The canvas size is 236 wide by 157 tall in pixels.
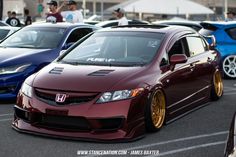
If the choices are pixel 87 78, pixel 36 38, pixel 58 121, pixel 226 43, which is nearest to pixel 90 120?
pixel 58 121

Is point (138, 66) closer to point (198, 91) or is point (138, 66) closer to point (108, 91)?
point (108, 91)

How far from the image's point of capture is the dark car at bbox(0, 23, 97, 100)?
8.62 metres

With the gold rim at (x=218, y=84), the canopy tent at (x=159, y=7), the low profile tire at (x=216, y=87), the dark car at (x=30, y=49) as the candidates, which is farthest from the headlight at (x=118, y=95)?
the canopy tent at (x=159, y=7)

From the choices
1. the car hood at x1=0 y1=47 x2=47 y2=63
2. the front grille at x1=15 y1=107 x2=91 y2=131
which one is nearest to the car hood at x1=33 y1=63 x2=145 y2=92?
the front grille at x1=15 y1=107 x2=91 y2=131

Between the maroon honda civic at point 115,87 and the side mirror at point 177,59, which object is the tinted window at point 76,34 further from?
the side mirror at point 177,59

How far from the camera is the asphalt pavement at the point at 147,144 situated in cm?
573

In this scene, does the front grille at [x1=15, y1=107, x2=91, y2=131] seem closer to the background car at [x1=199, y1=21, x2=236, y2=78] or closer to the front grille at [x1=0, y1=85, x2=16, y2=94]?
the front grille at [x1=0, y1=85, x2=16, y2=94]

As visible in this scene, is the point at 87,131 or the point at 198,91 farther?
the point at 198,91

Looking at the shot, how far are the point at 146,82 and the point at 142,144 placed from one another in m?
0.83

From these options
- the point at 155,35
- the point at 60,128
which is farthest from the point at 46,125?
the point at 155,35

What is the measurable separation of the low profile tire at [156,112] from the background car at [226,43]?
225 inches

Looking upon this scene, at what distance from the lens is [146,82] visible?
650 centimetres

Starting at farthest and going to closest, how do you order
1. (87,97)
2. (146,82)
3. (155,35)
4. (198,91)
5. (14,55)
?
(14,55)
(198,91)
(155,35)
(146,82)
(87,97)

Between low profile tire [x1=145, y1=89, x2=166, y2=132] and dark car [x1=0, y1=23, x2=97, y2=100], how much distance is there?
281 centimetres
